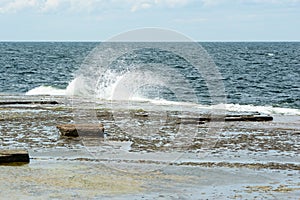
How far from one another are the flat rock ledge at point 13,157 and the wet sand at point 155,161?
0.68 ft

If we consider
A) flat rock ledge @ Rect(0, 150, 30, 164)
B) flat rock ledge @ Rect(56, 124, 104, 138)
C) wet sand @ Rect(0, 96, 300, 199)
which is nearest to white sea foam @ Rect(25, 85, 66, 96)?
wet sand @ Rect(0, 96, 300, 199)

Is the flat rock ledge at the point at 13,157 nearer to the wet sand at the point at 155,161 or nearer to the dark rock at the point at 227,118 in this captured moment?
the wet sand at the point at 155,161

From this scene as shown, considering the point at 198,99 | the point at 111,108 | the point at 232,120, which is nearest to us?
the point at 232,120

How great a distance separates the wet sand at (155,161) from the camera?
13570mm

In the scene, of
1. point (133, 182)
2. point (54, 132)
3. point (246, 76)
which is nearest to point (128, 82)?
point (246, 76)

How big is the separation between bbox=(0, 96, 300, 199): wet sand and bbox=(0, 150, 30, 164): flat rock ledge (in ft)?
0.68

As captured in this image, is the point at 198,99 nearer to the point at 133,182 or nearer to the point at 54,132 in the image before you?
the point at 54,132

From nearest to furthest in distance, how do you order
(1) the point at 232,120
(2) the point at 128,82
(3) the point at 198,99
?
(1) the point at 232,120 < (3) the point at 198,99 < (2) the point at 128,82

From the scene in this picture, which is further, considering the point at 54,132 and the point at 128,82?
the point at 128,82

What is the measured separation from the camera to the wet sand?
13570 mm

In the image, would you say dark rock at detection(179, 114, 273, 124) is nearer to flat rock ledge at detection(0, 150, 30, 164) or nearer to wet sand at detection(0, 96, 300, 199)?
wet sand at detection(0, 96, 300, 199)

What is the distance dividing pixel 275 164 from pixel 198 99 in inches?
1060

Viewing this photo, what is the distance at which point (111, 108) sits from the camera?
102 ft

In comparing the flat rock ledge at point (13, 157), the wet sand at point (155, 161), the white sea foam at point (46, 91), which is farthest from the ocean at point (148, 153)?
the white sea foam at point (46, 91)
